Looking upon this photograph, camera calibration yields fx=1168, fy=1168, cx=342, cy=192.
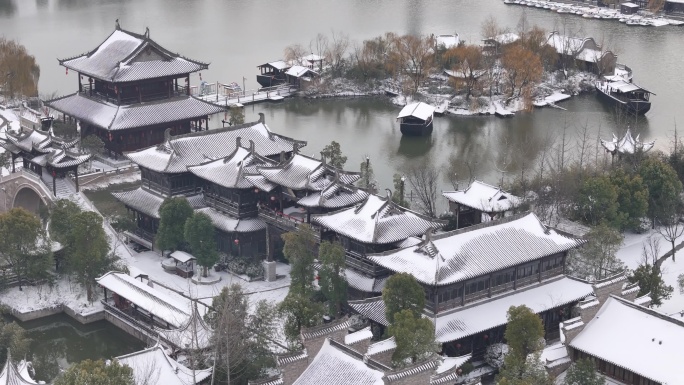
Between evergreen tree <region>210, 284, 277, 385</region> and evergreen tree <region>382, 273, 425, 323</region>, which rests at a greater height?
evergreen tree <region>382, 273, 425, 323</region>

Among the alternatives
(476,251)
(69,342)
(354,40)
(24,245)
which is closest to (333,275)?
(476,251)

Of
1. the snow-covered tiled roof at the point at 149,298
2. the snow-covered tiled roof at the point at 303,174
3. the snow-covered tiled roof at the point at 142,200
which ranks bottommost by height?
the snow-covered tiled roof at the point at 149,298

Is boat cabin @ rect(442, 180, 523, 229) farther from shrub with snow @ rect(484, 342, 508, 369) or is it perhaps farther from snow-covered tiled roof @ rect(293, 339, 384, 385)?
snow-covered tiled roof @ rect(293, 339, 384, 385)

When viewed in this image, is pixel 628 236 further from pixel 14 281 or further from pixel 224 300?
pixel 14 281

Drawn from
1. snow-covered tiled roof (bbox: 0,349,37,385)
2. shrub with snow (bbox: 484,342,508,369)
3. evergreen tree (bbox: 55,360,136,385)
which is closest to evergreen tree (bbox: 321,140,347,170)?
shrub with snow (bbox: 484,342,508,369)

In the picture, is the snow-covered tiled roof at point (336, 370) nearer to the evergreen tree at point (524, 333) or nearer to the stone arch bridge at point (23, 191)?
the evergreen tree at point (524, 333)

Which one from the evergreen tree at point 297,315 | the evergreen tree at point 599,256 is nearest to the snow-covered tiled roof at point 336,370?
the evergreen tree at point 297,315

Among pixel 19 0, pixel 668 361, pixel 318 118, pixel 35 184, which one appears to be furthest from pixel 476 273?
pixel 19 0
